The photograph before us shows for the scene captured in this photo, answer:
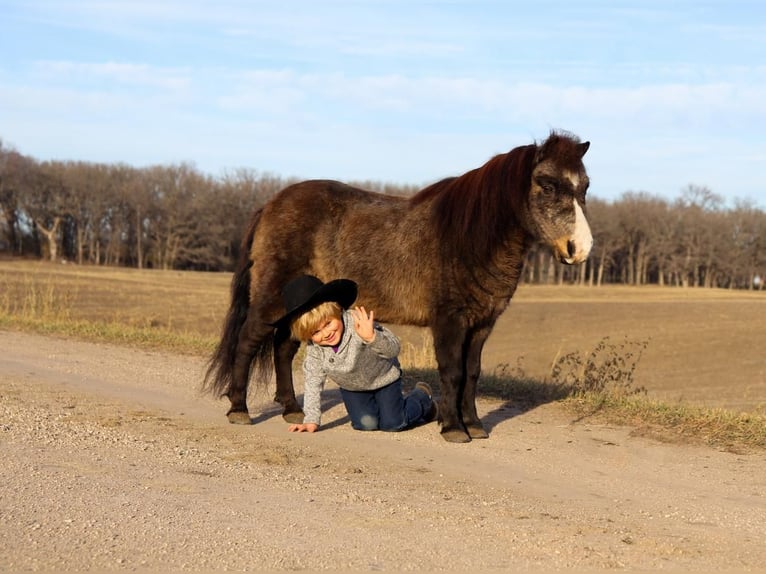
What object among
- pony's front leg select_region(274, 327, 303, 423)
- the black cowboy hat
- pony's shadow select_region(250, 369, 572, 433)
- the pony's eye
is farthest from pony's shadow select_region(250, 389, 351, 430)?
the pony's eye

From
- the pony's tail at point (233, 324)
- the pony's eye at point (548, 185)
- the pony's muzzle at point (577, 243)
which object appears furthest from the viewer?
the pony's tail at point (233, 324)

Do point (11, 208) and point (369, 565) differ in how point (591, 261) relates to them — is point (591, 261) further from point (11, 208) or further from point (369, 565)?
point (369, 565)

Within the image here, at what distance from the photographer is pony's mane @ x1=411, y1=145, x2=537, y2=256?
7457 mm

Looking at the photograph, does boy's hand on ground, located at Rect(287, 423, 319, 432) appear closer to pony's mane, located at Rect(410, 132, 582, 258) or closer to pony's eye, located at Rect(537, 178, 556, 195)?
pony's mane, located at Rect(410, 132, 582, 258)

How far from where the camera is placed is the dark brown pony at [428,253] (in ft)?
24.2

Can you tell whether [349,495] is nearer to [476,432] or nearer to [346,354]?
[346,354]

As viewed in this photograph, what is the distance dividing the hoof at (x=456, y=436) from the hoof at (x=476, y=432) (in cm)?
22

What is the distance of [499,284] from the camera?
7.68m

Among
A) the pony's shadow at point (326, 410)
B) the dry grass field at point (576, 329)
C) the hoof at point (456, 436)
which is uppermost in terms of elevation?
the hoof at point (456, 436)

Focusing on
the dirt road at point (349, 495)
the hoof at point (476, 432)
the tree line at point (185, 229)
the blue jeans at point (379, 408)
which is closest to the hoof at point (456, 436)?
the dirt road at point (349, 495)

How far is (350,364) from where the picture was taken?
754 centimetres

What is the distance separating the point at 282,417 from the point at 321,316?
159 centimetres

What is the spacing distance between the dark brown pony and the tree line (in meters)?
73.2

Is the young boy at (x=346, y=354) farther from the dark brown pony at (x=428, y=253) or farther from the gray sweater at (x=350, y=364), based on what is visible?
the dark brown pony at (x=428, y=253)
